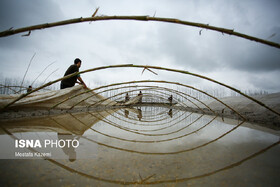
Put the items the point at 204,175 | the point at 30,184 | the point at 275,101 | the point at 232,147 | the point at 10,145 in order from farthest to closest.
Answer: the point at 275,101
the point at 232,147
the point at 10,145
the point at 204,175
the point at 30,184

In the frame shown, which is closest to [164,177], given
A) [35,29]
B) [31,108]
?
[35,29]

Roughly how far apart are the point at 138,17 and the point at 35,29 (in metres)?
0.82

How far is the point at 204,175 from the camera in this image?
62 cm

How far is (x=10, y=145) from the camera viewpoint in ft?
3.03

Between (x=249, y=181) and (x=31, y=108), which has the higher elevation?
(x=31, y=108)

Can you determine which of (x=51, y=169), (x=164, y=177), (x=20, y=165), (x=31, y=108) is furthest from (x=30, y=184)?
(x=31, y=108)

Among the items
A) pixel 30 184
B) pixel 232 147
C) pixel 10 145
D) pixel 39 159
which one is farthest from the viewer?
pixel 232 147

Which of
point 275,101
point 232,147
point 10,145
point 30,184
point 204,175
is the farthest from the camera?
point 275,101

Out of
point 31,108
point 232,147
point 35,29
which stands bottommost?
point 232,147

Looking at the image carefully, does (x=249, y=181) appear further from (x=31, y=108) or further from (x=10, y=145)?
(x=31, y=108)

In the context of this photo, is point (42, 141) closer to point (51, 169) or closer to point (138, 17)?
point (51, 169)

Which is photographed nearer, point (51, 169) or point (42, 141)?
point (51, 169)

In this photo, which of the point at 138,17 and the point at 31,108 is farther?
the point at 31,108

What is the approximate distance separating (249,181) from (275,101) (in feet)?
9.00
